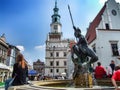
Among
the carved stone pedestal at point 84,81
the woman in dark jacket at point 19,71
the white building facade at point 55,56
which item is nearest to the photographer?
the woman in dark jacket at point 19,71

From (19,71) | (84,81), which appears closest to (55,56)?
(84,81)

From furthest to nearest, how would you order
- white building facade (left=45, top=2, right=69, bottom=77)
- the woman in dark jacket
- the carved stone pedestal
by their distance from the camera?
white building facade (left=45, top=2, right=69, bottom=77)
the carved stone pedestal
the woman in dark jacket

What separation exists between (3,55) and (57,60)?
29.2m

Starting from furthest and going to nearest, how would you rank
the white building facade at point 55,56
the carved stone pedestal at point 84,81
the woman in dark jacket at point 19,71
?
the white building facade at point 55,56 → the carved stone pedestal at point 84,81 → the woman in dark jacket at point 19,71

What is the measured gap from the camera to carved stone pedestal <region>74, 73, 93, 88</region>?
267 inches

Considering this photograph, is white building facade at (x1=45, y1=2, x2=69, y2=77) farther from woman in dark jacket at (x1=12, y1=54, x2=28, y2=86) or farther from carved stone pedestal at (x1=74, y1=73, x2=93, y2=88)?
woman in dark jacket at (x1=12, y1=54, x2=28, y2=86)

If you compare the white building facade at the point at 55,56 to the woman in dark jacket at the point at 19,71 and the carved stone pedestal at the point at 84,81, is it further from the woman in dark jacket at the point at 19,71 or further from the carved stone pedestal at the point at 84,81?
the woman in dark jacket at the point at 19,71

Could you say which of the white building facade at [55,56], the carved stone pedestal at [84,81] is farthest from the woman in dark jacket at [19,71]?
the white building facade at [55,56]

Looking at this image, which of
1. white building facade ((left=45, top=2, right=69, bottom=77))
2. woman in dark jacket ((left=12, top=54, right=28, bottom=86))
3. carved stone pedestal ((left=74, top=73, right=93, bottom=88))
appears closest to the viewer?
woman in dark jacket ((left=12, top=54, right=28, bottom=86))

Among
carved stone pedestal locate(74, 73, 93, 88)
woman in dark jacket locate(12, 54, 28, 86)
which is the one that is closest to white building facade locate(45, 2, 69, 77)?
carved stone pedestal locate(74, 73, 93, 88)

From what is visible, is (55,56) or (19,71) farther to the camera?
(55,56)

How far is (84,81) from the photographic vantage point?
22.5 ft

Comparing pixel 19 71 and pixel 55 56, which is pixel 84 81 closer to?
pixel 19 71

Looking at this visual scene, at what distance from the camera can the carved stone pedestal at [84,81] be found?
6773mm
